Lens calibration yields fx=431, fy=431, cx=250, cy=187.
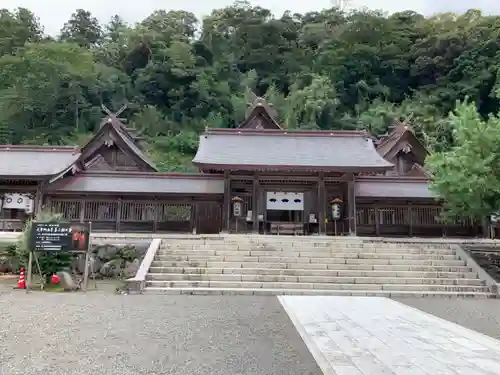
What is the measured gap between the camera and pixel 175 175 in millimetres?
21016

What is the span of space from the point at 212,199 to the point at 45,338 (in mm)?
14020

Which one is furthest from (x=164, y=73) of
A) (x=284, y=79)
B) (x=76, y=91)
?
(x=284, y=79)

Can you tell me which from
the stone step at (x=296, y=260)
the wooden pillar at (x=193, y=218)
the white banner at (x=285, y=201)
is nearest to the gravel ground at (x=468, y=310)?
the stone step at (x=296, y=260)

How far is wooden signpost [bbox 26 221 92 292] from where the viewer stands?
437 inches

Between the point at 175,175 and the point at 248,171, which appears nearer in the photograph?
the point at 248,171

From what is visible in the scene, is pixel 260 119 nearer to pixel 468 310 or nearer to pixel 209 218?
pixel 209 218

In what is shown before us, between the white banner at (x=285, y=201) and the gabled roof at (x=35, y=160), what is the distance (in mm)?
9477

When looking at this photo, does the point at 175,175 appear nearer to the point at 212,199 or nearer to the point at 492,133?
the point at 212,199

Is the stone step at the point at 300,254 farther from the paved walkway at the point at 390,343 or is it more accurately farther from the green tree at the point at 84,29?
the green tree at the point at 84,29

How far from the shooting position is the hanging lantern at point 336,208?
19250mm

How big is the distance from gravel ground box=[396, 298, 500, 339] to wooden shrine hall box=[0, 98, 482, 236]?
7.82 metres

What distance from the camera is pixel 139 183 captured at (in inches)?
800

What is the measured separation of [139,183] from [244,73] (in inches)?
1573

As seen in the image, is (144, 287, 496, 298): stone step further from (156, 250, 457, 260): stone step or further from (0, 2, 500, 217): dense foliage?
(0, 2, 500, 217): dense foliage
